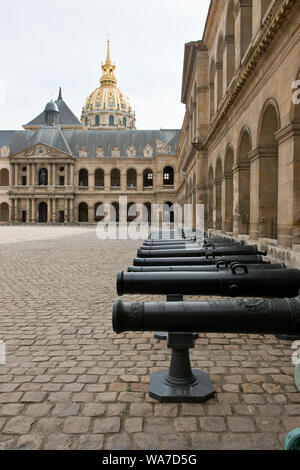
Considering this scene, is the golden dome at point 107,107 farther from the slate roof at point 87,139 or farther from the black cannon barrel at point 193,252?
the black cannon barrel at point 193,252

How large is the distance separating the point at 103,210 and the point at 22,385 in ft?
183

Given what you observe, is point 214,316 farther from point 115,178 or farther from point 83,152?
point 115,178

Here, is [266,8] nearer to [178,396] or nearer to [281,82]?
[281,82]

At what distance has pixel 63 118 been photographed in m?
80.8

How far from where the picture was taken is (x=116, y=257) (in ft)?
43.3

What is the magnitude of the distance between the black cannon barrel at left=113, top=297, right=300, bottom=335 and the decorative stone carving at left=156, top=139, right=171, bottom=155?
58.4 meters

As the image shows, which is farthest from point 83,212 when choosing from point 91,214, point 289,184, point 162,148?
point 289,184

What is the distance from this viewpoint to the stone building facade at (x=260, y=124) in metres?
7.14

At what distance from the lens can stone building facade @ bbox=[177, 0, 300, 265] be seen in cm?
714

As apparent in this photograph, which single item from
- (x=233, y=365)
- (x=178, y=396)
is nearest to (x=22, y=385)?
(x=178, y=396)

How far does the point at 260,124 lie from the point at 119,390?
25.5 feet

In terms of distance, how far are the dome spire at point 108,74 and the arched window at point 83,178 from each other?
43012 mm

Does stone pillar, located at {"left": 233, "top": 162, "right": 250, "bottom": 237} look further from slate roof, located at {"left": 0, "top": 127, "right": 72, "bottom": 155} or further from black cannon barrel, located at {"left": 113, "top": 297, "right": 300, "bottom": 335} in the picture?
slate roof, located at {"left": 0, "top": 127, "right": 72, "bottom": 155}

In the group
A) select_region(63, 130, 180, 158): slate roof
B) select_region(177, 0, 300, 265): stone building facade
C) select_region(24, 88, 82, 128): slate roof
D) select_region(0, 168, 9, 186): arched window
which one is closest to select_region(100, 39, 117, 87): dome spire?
select_region(24, 88, 82, 128): slate roof
